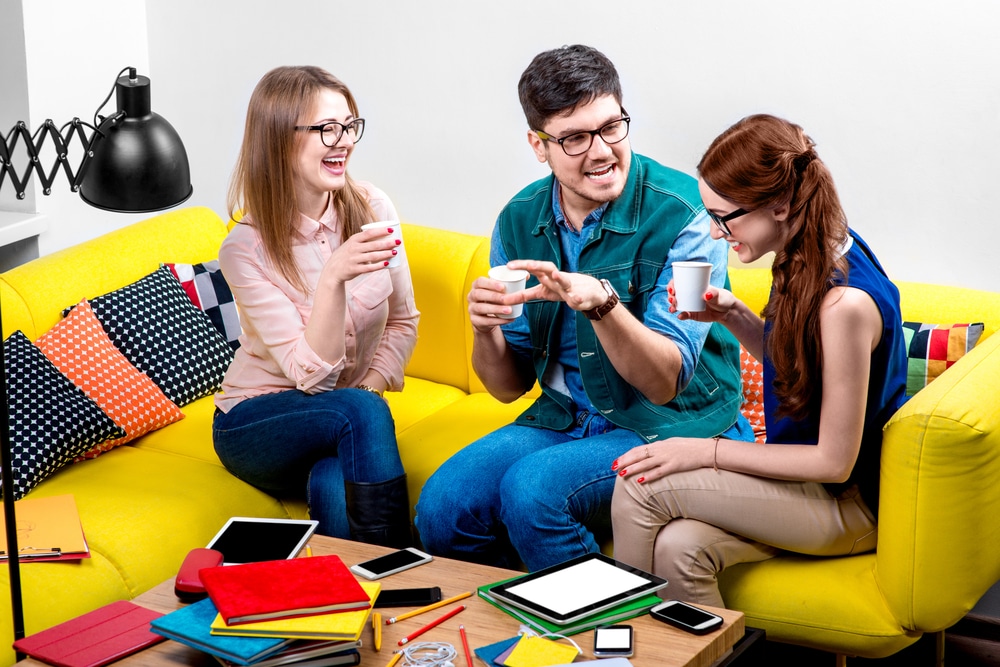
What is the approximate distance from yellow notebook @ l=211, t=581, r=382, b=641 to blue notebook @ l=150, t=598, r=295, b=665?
1cm

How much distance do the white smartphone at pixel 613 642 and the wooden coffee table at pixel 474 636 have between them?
13 mm

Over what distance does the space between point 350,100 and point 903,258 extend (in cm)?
135

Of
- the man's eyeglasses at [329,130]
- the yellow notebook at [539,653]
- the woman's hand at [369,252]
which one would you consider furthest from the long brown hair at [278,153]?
→ the yellow notebook at [539,653]

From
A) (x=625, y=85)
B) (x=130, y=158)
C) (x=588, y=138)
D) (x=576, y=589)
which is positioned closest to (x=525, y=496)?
(x=576, y=589)

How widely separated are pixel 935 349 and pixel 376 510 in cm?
119

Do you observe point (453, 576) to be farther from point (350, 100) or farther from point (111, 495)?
point (350, 100)

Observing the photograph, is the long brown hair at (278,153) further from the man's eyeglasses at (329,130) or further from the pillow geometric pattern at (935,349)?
the pillow geometric pattern at (935,349)

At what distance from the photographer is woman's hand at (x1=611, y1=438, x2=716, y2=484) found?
6.28 feet

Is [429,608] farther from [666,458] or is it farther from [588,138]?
[588,138]

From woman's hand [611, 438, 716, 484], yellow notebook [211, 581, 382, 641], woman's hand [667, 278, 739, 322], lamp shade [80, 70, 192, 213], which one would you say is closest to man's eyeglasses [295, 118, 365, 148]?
lamp shade [80, 70, 192, 213]

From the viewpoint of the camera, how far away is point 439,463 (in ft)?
7.98

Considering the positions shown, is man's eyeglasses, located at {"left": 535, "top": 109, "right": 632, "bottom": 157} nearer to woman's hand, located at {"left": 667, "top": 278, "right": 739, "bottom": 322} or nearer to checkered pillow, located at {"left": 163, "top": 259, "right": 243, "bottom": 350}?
woman's hand, located at {"left": 667, "top": 278, "right": 739, "bottom": 322}

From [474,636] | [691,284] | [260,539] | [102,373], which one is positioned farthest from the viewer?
[102,373]

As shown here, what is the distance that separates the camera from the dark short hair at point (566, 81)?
2061 millimetres
